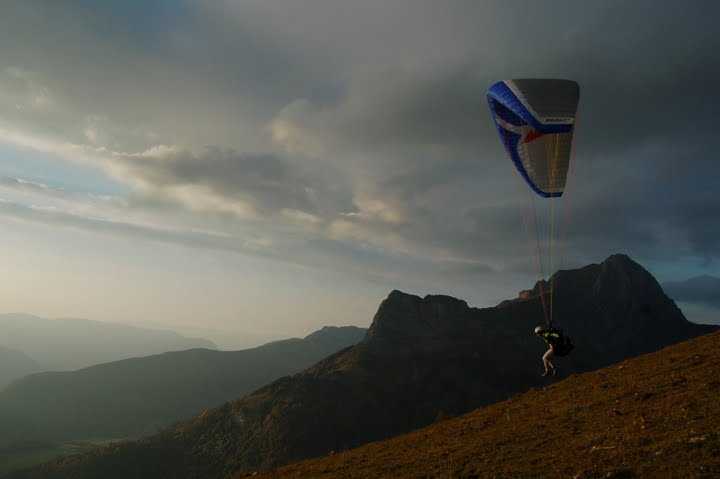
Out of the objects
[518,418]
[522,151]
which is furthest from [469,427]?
[522,151]

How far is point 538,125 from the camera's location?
2762cm

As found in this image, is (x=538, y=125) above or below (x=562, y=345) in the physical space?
above

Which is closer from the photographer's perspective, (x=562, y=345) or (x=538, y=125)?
(x=562, y=345)

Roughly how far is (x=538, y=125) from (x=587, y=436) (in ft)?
60.0

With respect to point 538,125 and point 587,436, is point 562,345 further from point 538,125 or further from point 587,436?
point 538,125

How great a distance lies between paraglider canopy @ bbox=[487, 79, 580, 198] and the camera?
2714 centimetres

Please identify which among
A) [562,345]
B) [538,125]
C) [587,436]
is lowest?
[587,436]

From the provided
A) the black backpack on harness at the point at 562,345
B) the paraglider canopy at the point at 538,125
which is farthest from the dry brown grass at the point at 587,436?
the paraglider canopy at the point at 538,125

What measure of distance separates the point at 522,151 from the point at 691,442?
21.0 m

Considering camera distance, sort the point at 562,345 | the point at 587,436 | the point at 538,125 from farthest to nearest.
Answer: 1. the point at 538,125
2. the point at 562,345
3. the point at 587,436

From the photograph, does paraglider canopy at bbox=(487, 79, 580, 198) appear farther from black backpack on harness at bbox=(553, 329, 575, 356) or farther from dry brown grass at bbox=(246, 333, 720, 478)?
dry brown grass at bbox=(246, 333, 720, 478)

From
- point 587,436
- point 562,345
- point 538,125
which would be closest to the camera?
point 587,436

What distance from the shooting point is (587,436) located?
60.0ft

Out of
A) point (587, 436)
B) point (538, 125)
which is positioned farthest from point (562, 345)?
point (538, 125)
